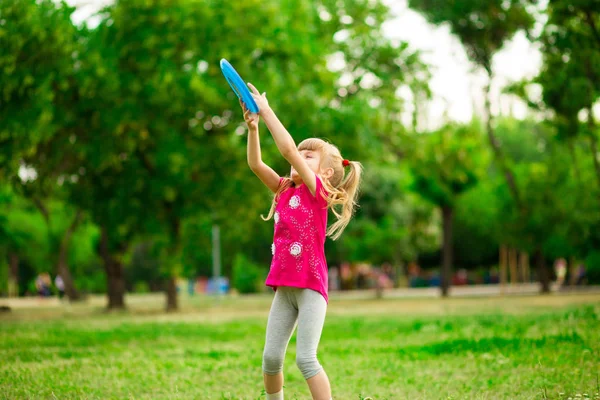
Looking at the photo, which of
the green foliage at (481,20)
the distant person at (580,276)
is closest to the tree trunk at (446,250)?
the green foliage at (481,20)

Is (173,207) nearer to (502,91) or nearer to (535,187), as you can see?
(502,91)

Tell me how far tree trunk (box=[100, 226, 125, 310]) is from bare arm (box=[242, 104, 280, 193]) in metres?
21.7

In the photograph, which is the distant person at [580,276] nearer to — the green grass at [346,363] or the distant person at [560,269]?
the distant person at [560,269]

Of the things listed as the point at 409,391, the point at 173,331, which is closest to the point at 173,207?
the point at 173,331

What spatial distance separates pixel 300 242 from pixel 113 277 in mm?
22873

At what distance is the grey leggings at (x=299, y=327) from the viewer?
4984 mm

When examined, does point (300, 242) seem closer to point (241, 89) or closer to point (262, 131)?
point (241, 89)

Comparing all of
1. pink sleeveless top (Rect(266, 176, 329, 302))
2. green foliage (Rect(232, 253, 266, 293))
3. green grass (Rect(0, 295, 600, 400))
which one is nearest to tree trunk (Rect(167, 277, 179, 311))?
green grass (Rect(0, 295, 600, 400))

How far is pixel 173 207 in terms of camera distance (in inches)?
932

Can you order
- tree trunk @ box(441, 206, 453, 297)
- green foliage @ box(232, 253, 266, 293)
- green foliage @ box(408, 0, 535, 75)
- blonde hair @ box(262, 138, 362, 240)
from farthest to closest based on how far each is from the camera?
1. green foliage @ box(232, 253, 266, 293)
2. tree trunk @ box(441, 206, 453, 297)
3. green foliage @ box(408, 0, 535, 75)
4. blonde hair @ box(262, 138, 362, 240)

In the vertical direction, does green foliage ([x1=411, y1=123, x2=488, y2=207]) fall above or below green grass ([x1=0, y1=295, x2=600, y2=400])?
above

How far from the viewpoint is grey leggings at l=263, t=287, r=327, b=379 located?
4.98m

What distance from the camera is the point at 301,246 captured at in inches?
199

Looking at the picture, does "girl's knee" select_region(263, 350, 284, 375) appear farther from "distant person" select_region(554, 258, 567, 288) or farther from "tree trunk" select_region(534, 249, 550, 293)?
"distant person" select_region(554, 258, 567, 288)
